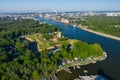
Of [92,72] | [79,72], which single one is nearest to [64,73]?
[79,72]

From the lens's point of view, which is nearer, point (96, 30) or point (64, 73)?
point (64, 73)

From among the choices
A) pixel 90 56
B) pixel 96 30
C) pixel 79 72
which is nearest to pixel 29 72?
pixel 79 72

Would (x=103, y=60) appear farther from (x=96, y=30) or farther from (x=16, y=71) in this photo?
(x=96, y=30)

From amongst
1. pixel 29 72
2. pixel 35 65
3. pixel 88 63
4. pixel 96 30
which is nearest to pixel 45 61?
pixel 35 65

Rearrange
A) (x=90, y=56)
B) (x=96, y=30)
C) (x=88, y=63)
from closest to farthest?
(x=88, y=63) → (x=90, y=56) → (x=96, y=30)

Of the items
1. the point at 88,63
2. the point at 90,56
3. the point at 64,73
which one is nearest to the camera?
the point at 64,73

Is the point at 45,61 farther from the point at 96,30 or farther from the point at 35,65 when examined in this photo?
the point at 96,30

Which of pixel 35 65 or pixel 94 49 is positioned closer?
pixel 35 65

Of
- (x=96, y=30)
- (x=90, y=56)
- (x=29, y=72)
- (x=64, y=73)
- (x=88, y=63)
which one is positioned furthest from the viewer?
(x=96, y=30)

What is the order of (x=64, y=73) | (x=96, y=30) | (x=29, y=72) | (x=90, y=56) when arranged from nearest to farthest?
1. (x=29, y=72)
2. (x=64, y=73)
3. (x=90, y=56)
4. (x=96, y=30)
